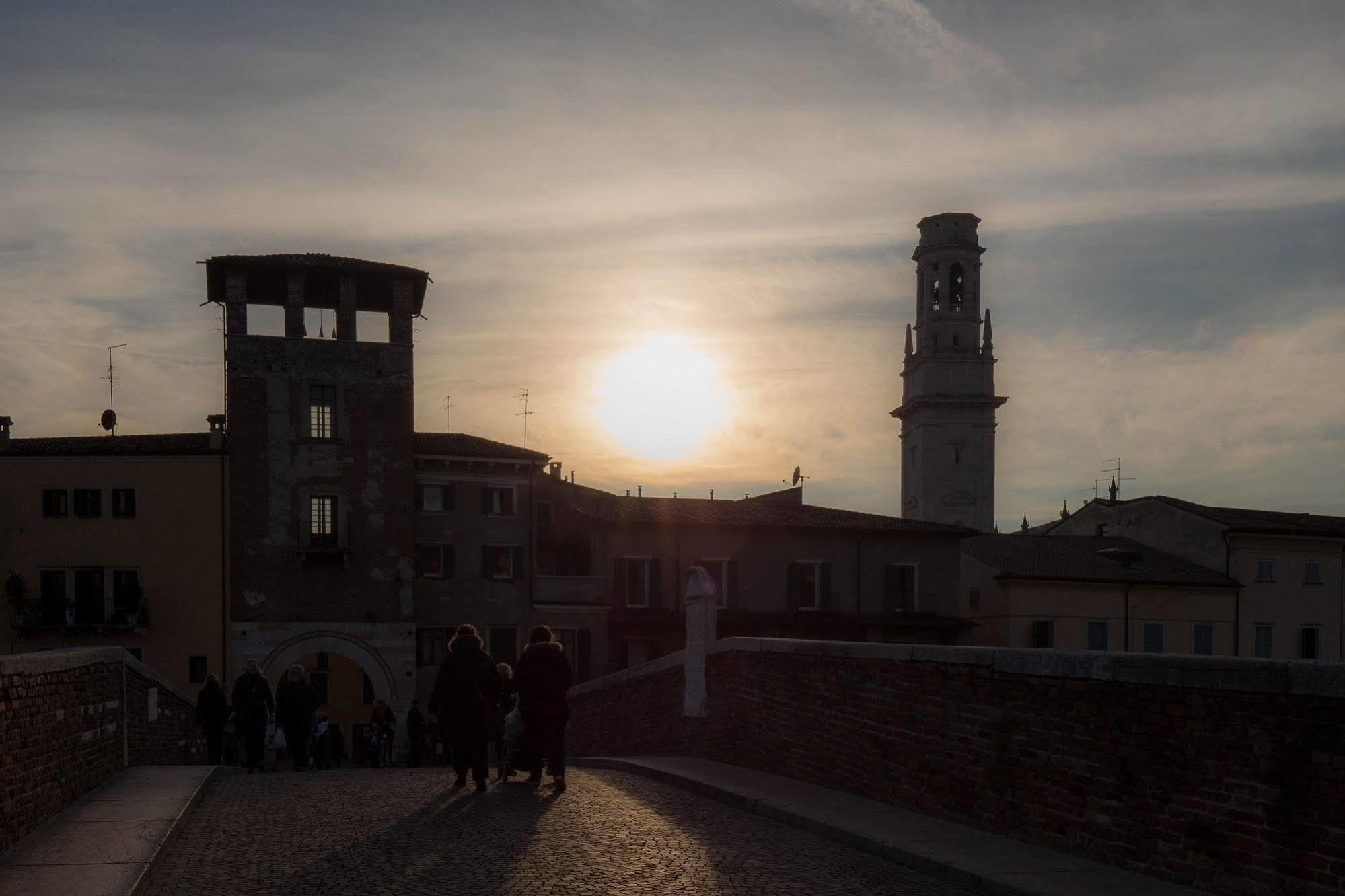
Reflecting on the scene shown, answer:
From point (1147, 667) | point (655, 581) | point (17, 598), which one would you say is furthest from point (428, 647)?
point (1147, 667)

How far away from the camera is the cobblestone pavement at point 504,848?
8.16m

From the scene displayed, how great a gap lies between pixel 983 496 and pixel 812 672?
267ft

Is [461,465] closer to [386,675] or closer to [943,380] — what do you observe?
[386,675]

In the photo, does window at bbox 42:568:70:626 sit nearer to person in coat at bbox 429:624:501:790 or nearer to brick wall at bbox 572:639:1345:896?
person in coat at bbox 429:624:501:790

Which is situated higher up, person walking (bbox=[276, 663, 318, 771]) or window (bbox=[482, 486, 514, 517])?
window (bbox=[482, 486, 514, 517])

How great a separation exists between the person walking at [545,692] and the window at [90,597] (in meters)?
33.9

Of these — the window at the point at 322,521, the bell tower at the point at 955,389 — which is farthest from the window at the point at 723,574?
the bell tower at the point at 955,389

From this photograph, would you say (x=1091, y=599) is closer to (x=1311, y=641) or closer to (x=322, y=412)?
(x=1311, y=641)

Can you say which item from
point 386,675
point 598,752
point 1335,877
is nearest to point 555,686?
point 1335,877

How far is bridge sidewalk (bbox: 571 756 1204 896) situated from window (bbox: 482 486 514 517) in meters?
33.4

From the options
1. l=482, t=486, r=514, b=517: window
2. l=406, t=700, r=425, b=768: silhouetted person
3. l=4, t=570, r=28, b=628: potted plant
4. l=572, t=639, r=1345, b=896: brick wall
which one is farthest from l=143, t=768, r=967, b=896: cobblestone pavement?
l=482, t=486, r=514, b=517: window

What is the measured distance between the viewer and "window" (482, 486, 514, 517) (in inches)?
1834

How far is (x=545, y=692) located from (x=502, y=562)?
112ft

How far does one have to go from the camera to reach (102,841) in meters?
8.97
